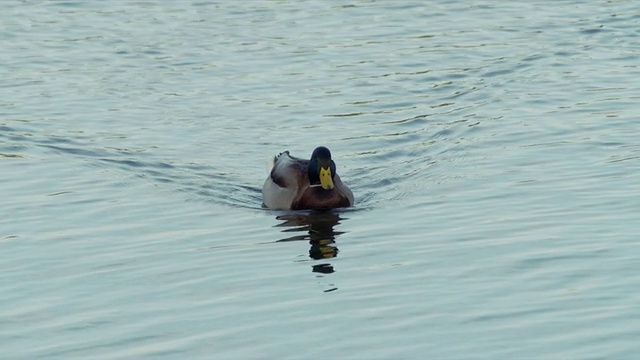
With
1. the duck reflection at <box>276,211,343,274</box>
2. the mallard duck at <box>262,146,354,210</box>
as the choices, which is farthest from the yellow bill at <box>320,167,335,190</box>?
the duck reflection at <box>276,211,343,274</box>

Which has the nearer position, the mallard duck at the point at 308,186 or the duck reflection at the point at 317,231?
the duck reflection at the point at 317,231

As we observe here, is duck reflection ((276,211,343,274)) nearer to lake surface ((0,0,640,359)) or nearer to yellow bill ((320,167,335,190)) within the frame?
lake surface ((0,0,640,359))

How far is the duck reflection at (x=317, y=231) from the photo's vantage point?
15148mm

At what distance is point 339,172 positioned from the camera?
64.5ft

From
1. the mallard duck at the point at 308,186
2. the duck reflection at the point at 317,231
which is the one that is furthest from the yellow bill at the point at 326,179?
the duck reflection at the point at 317,231

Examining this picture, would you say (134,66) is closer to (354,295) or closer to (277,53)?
(277,53)

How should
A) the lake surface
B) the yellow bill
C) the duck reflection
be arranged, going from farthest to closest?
the yellow bill < the duck reflection < the lake surface

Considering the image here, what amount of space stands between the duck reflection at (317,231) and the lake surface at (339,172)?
0.06 meters

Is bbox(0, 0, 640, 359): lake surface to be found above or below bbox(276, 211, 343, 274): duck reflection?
above

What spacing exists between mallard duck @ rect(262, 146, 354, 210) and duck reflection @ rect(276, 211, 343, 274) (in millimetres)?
200

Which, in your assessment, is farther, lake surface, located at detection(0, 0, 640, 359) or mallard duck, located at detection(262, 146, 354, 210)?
mallard duck, located at detection(262, 146, 354, 210)

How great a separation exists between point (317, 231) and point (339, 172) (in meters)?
2.80

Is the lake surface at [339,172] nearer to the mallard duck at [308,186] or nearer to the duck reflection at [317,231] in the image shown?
the duck reflection at [317,231]

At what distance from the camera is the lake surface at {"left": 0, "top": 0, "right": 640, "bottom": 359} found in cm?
1222
